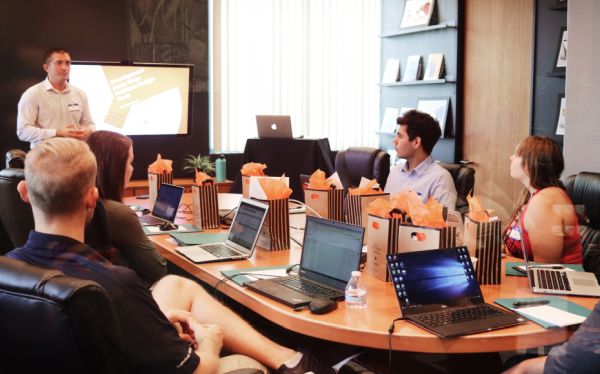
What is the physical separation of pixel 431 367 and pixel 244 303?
2.22 feet

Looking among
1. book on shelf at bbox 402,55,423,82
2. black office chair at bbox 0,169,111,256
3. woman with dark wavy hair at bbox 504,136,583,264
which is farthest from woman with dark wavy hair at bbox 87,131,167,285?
book on shelf at bbox 402,55,423,82

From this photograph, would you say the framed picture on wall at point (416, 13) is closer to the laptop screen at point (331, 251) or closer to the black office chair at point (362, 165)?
the black office chair at point (362, 165)

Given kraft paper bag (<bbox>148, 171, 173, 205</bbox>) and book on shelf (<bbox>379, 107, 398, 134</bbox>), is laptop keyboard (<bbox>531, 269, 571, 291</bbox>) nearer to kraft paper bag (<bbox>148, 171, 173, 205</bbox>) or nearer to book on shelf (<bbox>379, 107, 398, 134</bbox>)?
kraft paper bag (<bbox>148, 171, 173, 205</bbox>)

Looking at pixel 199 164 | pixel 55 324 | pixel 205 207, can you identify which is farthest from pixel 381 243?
pixel 199 164

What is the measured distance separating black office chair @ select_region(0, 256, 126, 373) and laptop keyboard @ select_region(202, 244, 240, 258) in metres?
1.63

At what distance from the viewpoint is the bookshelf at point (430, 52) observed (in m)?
6.45

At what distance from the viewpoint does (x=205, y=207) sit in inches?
142

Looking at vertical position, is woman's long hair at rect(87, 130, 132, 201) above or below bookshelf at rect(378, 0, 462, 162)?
below

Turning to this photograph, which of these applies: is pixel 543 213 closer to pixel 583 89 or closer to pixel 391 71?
pixel 583 89

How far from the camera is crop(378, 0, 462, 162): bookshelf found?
21.2ft

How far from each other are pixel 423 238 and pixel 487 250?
24cm

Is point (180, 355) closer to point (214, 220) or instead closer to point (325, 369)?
point (325, 369)

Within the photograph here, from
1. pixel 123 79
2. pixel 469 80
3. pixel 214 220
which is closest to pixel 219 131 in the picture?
pixel 123 79

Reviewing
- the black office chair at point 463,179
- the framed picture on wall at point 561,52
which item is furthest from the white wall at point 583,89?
the framed picture on wall at point 561,52
